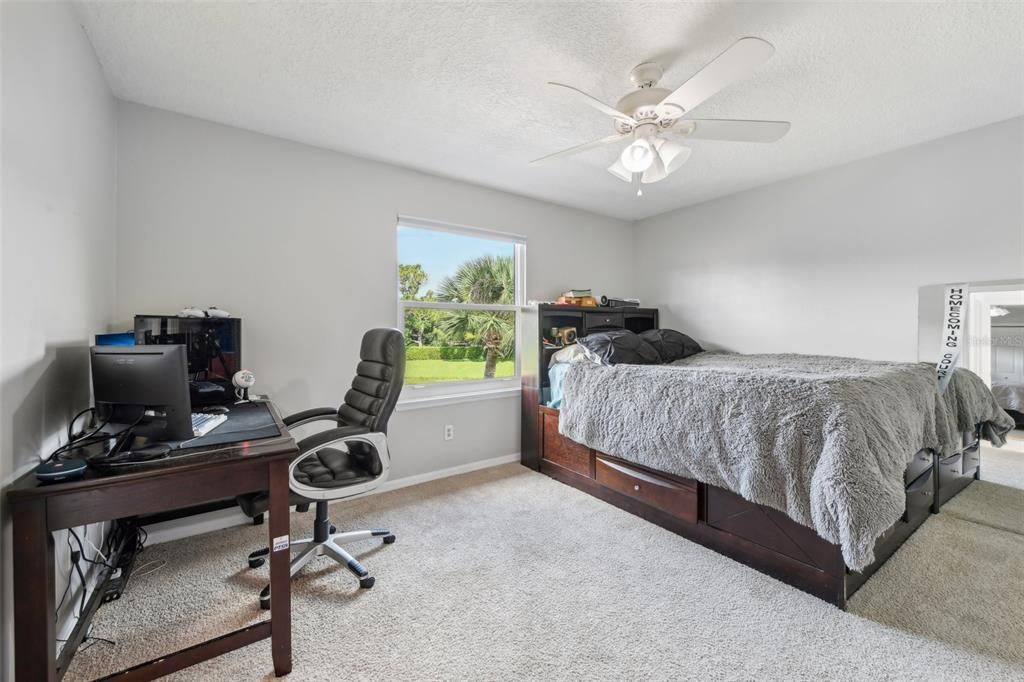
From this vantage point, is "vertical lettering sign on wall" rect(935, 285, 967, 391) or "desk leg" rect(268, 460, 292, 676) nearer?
"desk leg" rect(268, 460, 292, 676)

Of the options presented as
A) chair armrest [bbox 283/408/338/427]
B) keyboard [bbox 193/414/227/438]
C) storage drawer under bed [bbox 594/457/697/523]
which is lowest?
storage drawer under bed [bbox 594/457/697/523]

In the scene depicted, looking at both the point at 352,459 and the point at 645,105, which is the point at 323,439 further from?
the point at 645,105

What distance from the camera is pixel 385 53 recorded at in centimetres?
185

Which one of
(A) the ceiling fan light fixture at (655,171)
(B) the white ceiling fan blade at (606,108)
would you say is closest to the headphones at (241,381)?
(B) the white ceiling fan blade at (606,108)

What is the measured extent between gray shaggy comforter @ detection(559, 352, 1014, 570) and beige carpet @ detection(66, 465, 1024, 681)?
36 centimetres

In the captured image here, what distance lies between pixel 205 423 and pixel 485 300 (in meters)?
2.29

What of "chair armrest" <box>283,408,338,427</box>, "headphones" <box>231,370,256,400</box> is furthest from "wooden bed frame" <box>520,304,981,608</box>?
"headphones" <box>231,370,256,400</box>

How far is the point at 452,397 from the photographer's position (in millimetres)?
3369

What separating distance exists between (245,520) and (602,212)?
389cm

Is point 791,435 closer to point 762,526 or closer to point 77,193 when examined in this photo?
point 762,526

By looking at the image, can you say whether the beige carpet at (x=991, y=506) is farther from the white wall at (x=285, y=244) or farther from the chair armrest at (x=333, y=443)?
the chair armrest at (x=333, y=443)

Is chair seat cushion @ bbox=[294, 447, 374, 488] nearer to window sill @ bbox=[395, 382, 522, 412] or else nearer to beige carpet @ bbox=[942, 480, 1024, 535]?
window sill @ bbox=[395, 382, 522, 412]

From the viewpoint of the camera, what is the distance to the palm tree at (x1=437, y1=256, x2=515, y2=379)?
3471 mm

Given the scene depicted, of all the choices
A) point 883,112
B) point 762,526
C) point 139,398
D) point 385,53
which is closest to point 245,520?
point 139,398
